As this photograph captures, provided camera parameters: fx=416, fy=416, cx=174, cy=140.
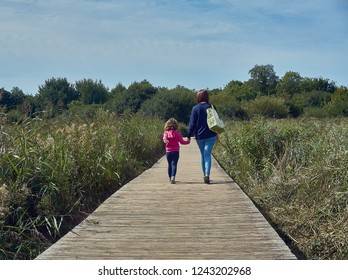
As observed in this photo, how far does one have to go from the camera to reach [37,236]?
15.0 ft

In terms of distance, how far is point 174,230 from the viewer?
15.0 feet

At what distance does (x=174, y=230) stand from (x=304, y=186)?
282 cm

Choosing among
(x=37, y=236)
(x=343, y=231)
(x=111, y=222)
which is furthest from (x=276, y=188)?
(x=37, y=236)

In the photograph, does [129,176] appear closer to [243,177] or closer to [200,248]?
[243,177]

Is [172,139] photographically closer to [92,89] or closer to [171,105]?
[171,105]

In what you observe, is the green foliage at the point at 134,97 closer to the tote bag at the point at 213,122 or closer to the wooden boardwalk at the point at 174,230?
the tote bag at the point at 213,122

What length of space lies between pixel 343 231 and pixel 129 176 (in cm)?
541

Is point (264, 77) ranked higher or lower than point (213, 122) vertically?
higher

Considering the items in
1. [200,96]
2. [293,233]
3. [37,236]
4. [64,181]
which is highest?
[200,96]

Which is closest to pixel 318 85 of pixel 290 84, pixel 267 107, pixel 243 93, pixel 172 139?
pixel 290 84

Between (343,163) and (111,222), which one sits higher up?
(343,163)

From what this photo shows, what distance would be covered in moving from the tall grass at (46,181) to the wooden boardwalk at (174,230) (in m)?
0.45

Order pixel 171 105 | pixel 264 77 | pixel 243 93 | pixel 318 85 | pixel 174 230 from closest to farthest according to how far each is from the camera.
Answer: pixel 174 230 < pixel 171 105 < pixel 243 93 < pixel 318 85 < pixel 264 77

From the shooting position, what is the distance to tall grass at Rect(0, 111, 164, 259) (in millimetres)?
4469
